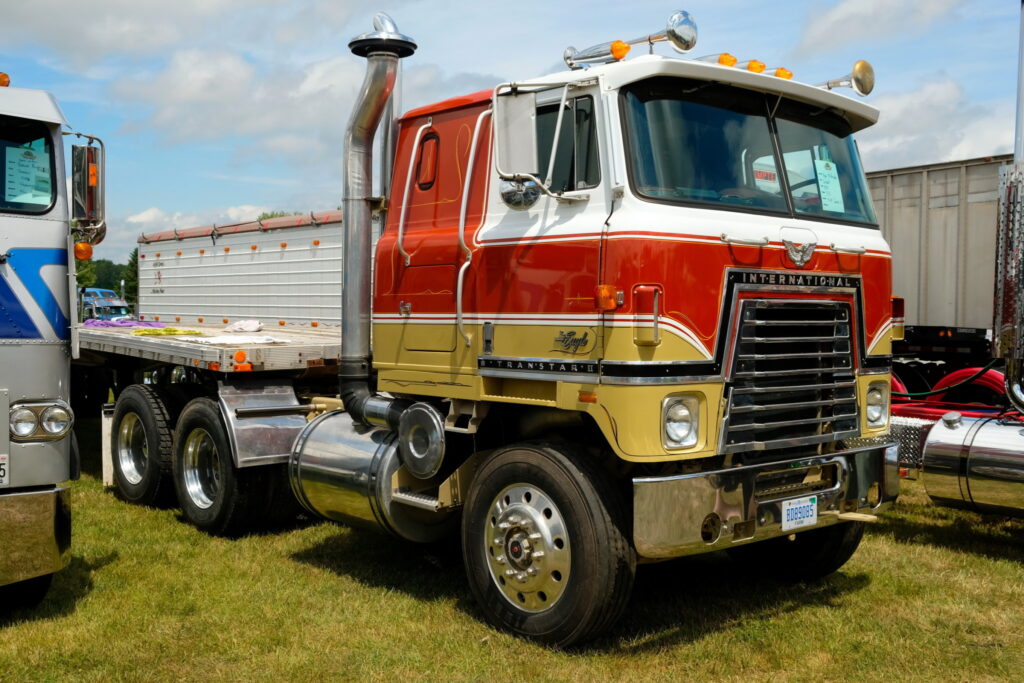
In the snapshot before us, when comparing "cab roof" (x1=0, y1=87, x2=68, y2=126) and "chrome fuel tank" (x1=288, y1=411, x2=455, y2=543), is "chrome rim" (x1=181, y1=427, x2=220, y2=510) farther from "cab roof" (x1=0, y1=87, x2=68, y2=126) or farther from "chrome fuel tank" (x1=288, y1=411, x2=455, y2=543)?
"cab roof" (x1=0, y1=87, x2=68, y2=126)

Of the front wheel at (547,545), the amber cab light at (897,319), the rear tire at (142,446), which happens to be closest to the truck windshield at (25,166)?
the front wheel at (547,545)

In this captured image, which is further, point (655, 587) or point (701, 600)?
point (655, 587)

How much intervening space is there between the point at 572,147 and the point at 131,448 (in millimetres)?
5836

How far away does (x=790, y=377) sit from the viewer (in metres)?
5.32

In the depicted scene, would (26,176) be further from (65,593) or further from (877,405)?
(877,405)

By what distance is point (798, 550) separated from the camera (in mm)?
6488

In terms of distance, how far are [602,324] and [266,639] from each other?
8.20 ft

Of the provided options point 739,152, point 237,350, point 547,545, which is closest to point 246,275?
point 237,350

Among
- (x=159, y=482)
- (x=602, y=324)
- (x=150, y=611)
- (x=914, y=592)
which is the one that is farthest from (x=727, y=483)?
(x=159, y=482)

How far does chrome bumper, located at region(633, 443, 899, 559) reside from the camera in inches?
189

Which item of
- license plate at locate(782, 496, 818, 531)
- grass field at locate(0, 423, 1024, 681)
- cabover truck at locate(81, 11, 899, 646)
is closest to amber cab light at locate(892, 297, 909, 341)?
cabover truck at locate(81, 11, 899, 646)

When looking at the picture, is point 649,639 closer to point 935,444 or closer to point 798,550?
point 798,550

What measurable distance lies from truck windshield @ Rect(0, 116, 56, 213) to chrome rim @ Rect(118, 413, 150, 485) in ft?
12.3

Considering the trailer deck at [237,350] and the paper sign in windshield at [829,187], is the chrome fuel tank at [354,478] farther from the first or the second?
the paper sign in windshield at [829,187]
